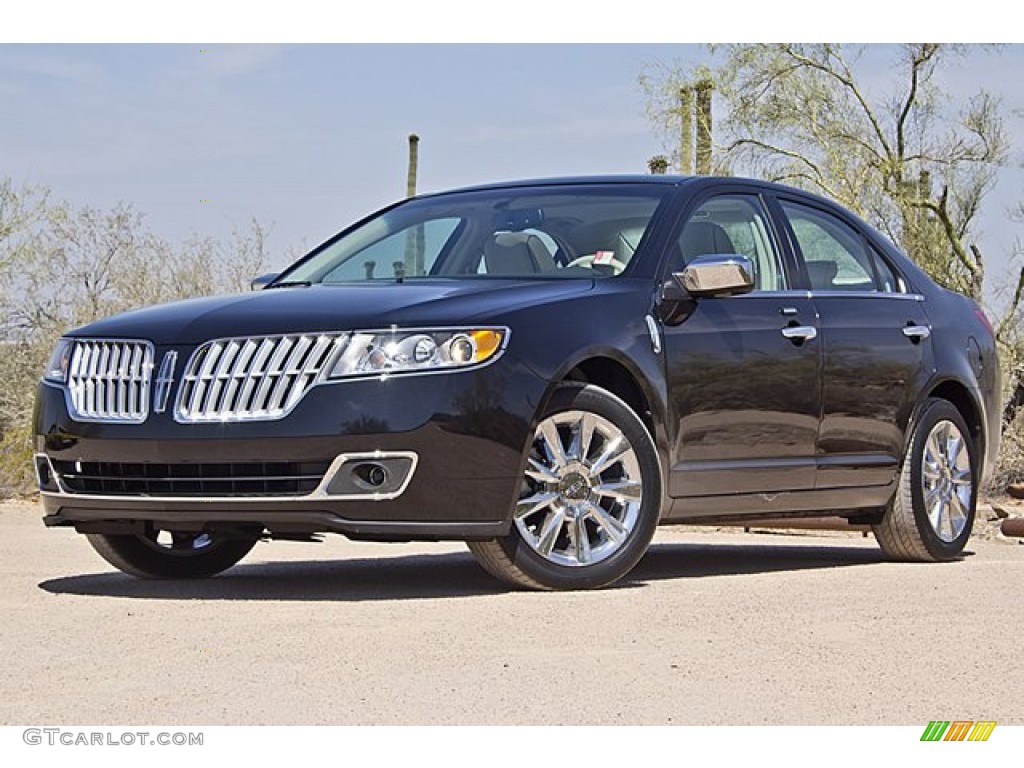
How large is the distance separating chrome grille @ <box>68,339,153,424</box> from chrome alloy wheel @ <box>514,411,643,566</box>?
149cm

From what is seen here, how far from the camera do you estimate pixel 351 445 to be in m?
7.18

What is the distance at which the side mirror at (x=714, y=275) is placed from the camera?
8.13 metres

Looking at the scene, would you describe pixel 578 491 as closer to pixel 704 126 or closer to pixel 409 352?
pixel 409 352

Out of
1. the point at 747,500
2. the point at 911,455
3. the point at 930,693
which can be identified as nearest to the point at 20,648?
the point at 930,693

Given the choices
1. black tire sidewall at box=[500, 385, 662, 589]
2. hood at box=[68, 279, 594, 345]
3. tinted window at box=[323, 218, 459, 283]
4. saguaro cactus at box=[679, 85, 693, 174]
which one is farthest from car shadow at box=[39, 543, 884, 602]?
saguaro cactus at box=[679, 85, 693, 174]

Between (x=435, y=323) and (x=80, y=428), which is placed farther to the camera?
(x=80, y=428)

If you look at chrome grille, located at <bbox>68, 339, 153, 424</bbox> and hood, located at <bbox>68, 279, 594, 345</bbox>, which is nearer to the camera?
hood, located at <bbox>68, 279, 594, 345</bbox>

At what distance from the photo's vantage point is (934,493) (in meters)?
9.73

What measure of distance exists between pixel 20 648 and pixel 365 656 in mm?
1113

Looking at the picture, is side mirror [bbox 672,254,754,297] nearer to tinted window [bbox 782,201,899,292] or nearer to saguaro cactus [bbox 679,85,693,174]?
tinted window [bbox 782,201,899,292]

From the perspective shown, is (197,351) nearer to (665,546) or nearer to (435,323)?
(435,323)

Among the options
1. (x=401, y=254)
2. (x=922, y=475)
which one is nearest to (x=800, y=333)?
(x=922, y=475)
